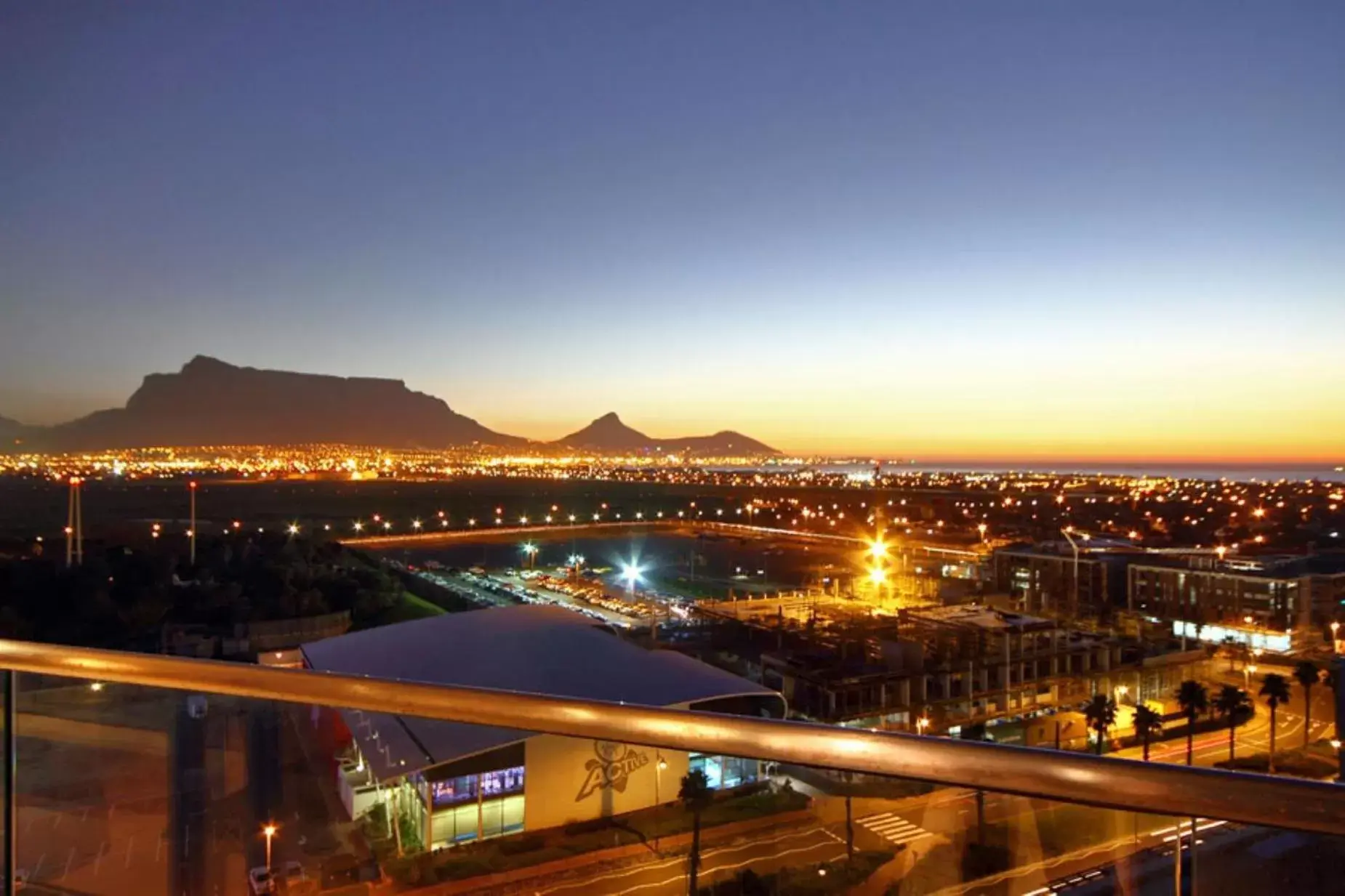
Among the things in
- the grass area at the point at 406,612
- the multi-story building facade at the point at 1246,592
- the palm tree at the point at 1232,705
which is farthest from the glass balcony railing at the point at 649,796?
the multi-story building facade at the point at 1246,592

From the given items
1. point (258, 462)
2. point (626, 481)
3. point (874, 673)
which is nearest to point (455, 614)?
point (874, 673)

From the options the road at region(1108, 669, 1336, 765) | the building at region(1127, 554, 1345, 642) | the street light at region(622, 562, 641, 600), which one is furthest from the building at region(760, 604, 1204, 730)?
the street light at region(622, 562, 641, 600)

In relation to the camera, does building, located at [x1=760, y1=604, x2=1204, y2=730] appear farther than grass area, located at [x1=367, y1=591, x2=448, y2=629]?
No

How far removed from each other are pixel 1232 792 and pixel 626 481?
60.4m

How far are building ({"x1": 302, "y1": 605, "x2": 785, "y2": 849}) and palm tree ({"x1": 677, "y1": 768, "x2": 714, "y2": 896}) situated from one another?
24mm

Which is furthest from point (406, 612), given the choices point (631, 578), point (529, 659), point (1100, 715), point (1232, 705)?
point (1232, 705)

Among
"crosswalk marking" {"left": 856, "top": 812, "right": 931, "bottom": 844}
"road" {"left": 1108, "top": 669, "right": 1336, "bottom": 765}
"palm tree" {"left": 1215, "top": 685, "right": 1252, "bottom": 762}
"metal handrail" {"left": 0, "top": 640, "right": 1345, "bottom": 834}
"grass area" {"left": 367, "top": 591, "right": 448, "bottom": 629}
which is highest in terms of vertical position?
"metal handrail" {"left": 0, "top": 640, "right": 1345, "bottom": 834}

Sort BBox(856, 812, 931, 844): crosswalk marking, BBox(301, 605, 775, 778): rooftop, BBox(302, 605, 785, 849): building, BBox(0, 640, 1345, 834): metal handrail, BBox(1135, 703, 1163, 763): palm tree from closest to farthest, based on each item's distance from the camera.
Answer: BBox(0, 640, 1345, 834): metal handrail
BBox(856, 812, 931, 844): crosswalk marking
BBox(302, 605, 785, 849): building
BBox(301, 605, 775, 778): rooftop
BBox(1135, 703, 1163, 763): palm tree

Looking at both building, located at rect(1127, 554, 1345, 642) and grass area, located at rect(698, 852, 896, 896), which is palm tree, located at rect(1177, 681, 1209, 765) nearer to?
building, located at rect(1127, 554, 1345, 642)

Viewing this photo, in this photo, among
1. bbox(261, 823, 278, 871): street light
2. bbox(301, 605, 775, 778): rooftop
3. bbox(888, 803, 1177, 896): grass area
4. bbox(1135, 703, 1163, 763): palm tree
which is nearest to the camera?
bbox(888, 803, 1177, 896): grass area

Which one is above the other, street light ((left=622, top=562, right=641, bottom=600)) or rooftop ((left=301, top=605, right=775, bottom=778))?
rooftop ((left=301, top=605, right=775, bottom=778))

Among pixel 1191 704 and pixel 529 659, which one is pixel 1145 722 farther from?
pixel 529 659

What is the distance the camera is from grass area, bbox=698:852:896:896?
2.87 ft

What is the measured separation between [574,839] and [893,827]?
3.47ft
